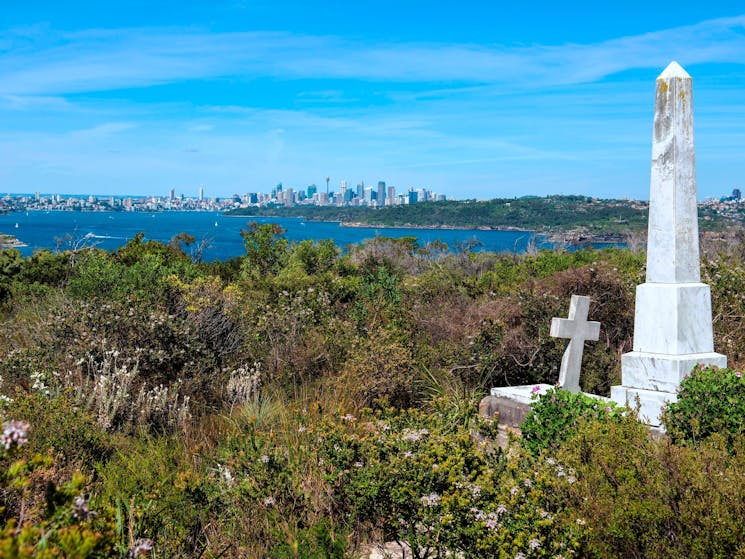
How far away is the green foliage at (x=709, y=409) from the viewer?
564 cm

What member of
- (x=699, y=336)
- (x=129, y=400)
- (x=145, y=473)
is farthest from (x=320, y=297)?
(x=145, y=473)

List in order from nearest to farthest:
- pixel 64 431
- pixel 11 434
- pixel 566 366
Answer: pixel 11 434, pixel 64 431, pixel 566 366

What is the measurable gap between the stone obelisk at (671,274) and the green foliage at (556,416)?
1266mm

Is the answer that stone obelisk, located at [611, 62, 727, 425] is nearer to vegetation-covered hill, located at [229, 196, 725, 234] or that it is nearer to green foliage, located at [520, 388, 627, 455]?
green foliage, located at [520, 388, 627, 455]

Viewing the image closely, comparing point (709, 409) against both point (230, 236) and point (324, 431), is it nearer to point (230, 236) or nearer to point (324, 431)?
point (324, 431)

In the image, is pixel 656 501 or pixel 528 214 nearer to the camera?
pixel 656 501

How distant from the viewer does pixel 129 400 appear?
22.0 ft

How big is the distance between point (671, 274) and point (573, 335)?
1426mm

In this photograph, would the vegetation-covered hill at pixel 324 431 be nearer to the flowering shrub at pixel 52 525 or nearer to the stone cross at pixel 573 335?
the flowering shrub at pixel 52 525

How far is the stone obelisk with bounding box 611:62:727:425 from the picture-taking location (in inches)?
286

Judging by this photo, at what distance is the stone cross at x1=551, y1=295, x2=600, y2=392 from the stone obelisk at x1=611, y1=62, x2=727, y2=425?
789mm

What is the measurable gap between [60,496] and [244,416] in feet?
13.7

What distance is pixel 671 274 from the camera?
7.31 m

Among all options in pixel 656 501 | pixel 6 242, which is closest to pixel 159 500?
pixel 656 501
